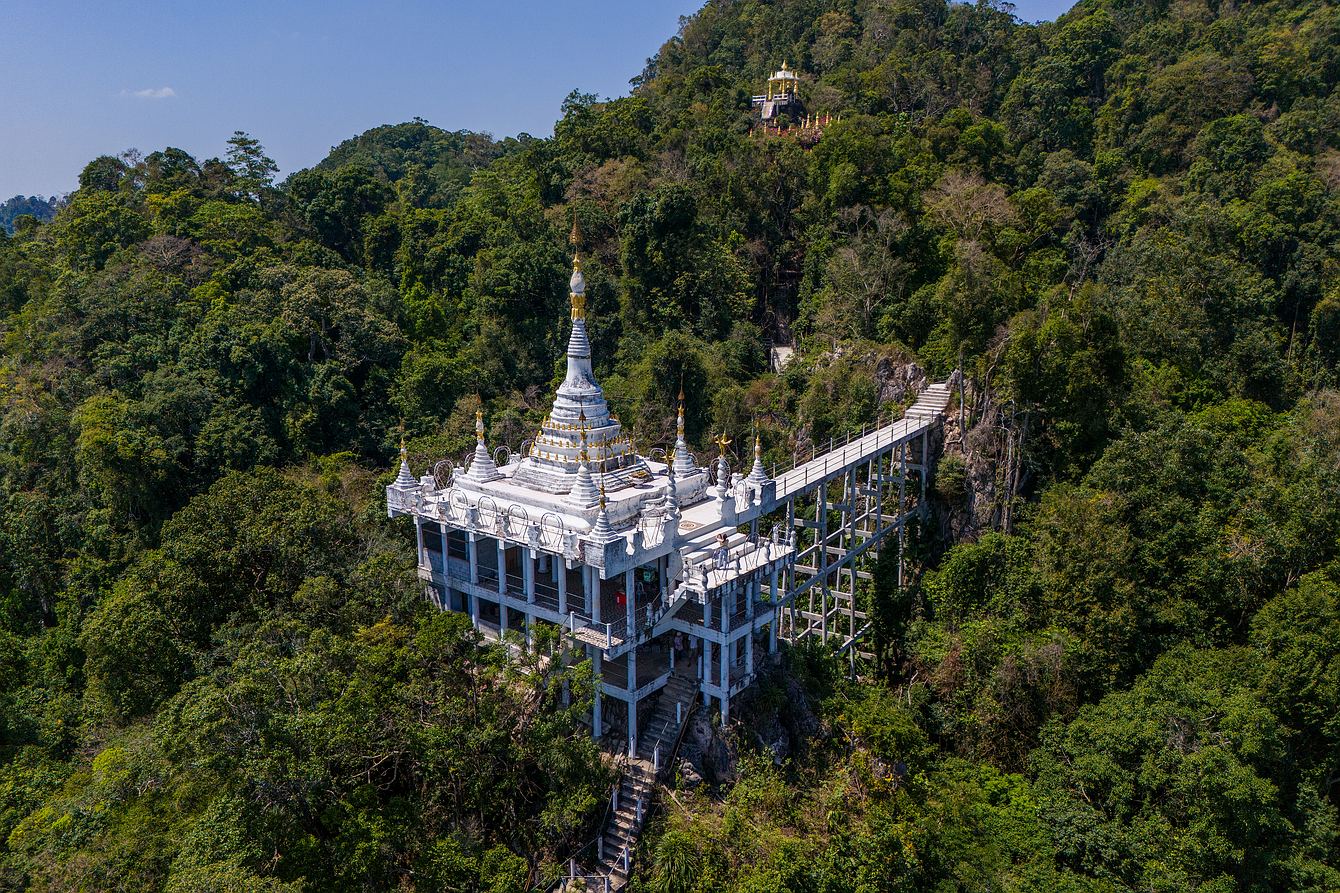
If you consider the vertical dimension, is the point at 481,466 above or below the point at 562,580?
above

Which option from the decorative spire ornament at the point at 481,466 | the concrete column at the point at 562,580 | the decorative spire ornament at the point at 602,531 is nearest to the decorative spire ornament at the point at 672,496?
the decorative spire ornament at the point at 602,531

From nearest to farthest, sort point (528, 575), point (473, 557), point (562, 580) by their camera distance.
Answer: point (562, 580)
point (528, 575)
point (473, 557)

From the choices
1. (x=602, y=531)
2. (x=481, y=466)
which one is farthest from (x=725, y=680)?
(x=481, y=466)

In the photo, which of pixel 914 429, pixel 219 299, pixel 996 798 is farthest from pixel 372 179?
pixel 996 798

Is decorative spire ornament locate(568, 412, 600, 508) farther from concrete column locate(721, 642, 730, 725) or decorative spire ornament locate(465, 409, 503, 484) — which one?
concrete column locate(721, 642, 730, 725)

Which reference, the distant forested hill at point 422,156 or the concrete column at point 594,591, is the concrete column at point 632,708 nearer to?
the concrete column at point 594,591

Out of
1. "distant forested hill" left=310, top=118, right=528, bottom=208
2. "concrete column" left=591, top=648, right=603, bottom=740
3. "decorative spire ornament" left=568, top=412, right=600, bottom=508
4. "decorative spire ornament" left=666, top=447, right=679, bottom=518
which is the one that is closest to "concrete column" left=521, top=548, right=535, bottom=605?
"decorative spire ornament" left=568, top=412, right=600, bottom=508

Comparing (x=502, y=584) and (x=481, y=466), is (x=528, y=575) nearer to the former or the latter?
(x=502, y=584)
